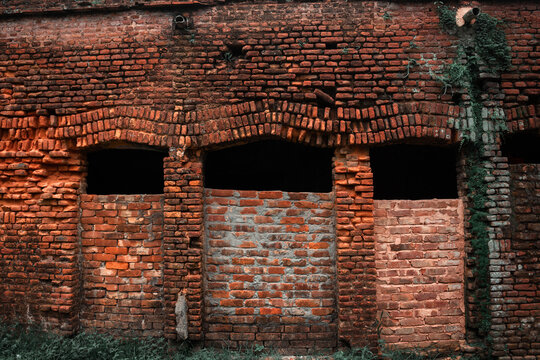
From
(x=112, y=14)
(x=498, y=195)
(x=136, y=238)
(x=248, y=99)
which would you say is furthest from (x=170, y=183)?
(x=498, y=195)

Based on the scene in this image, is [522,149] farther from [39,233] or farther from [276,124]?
[39,233]

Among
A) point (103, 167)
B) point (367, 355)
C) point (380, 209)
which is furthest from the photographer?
point (103, 167)

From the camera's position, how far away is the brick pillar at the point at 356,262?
4.16m

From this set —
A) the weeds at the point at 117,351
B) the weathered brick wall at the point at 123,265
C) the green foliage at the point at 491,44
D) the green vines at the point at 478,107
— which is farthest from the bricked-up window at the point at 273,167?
the weeds at the point at 117,351

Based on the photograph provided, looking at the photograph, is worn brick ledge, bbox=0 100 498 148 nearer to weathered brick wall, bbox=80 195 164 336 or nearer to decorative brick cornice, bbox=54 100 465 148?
decorative brick cornice, bbox=54 100 465 148

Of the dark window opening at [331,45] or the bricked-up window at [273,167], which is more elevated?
the dark window opening at [331,45]

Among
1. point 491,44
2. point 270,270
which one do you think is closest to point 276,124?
point 270,270

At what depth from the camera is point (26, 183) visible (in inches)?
176

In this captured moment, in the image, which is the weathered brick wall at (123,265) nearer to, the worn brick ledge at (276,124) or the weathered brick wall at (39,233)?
the weathered brick wall at (39,233)

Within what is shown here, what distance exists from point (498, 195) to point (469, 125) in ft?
3.25

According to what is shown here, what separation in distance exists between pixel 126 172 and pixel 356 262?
4.24m

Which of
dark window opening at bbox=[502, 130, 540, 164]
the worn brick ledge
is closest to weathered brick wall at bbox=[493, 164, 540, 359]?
dark window opening at bbox=[502, 130, 540, 164]

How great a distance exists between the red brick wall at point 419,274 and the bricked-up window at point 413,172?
1649mm

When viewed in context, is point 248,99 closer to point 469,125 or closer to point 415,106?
point 415,106
